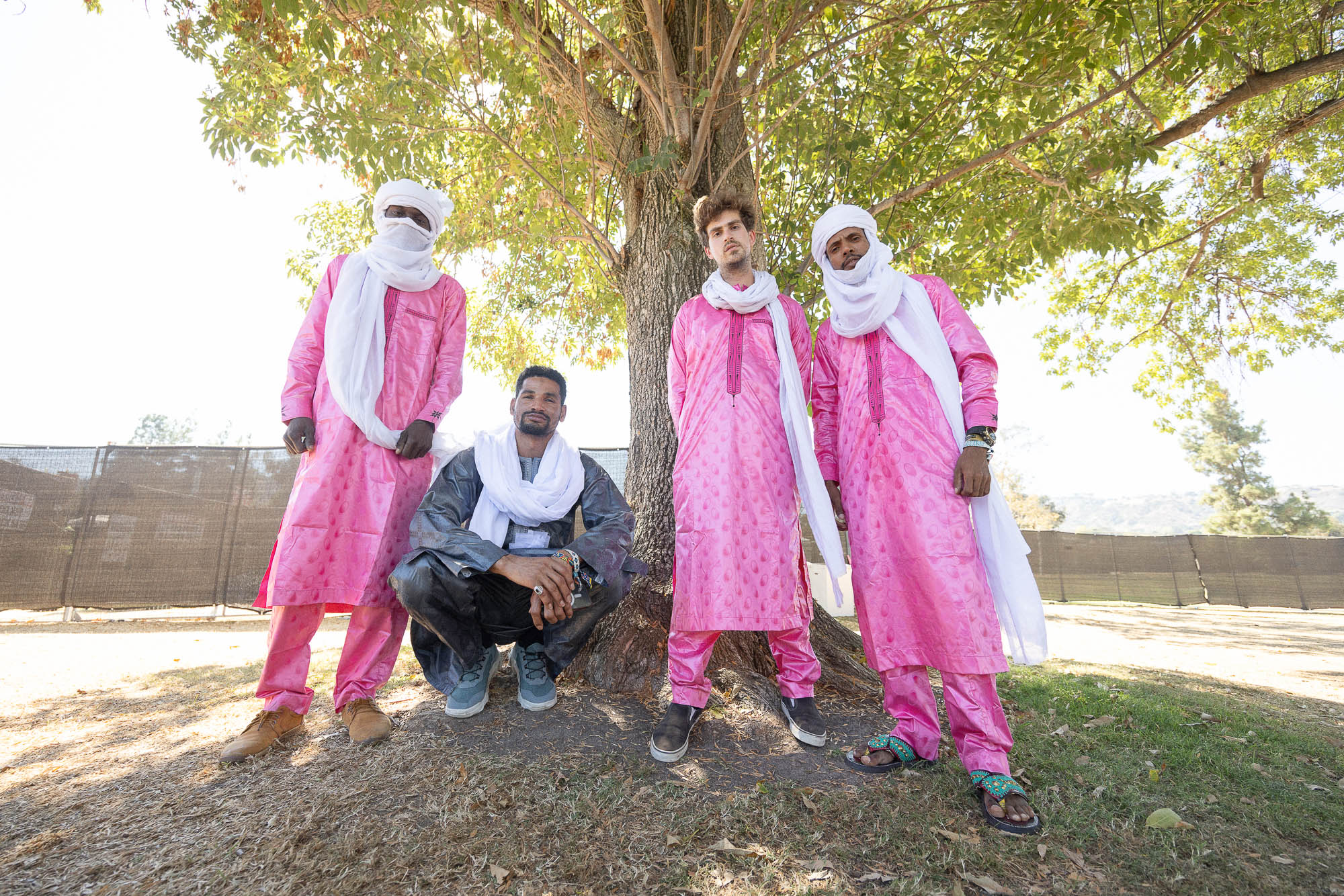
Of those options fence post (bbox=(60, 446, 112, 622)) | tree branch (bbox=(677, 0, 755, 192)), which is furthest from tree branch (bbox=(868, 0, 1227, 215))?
fence post (bbox=(60, 446, 112, 622))

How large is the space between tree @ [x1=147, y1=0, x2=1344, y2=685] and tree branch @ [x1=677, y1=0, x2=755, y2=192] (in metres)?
0.01

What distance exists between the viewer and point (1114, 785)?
85.0 inches

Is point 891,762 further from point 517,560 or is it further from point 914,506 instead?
point 517,560

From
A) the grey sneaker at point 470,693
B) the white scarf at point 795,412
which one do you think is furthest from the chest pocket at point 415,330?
the grey sneaker at point 470,693

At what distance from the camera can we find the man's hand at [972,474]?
2.14 metres

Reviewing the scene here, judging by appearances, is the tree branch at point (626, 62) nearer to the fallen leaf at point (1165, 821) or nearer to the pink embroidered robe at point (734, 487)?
the pink embroidered robe at point (734, 487)

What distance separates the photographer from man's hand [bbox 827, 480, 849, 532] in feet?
8.35

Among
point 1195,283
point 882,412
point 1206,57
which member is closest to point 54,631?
point 882,412

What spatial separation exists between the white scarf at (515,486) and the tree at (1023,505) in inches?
1308

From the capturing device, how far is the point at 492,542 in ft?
8.11

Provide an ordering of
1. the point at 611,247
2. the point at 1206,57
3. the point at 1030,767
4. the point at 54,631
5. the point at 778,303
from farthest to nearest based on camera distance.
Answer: the point at 54,631
the point at 611,247
the point at 1206,57
the point at 778,303
the point at 1030,767

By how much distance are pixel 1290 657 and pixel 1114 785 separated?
5828 mm

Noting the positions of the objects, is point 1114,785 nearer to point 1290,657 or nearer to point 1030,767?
point 1030,767

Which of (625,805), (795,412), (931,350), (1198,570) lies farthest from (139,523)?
(1198,570)
